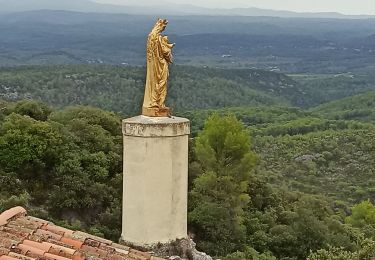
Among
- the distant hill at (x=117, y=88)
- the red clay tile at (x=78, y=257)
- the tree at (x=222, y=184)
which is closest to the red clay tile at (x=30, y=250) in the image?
the red clay tile at (x=78, y=257)

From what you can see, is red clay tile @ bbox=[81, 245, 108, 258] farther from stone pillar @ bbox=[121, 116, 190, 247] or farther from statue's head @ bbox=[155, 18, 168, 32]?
statue's head @ bbox=[155, 18, 168, 32]

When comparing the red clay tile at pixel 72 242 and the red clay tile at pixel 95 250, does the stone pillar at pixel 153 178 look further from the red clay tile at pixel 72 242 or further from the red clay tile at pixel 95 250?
the red clay tile at pixel 72 242

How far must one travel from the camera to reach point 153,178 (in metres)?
7.71

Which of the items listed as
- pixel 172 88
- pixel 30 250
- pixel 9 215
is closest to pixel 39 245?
pixel 30 250

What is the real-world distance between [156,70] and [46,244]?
251cm

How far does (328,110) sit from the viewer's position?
116 meters

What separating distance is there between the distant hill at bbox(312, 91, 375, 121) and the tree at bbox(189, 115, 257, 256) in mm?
73923

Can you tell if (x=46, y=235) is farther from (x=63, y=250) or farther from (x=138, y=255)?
(x=138, y=255)

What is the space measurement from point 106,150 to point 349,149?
4431 centimetres

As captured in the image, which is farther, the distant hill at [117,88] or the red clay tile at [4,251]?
the distant hill at [117,88]

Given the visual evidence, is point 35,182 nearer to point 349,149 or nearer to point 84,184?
point 84,184

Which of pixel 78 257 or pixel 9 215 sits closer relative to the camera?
pixel 78 257

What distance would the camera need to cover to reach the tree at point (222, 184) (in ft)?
83.3

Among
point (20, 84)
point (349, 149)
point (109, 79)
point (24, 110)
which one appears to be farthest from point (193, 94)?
point (24, 110)
